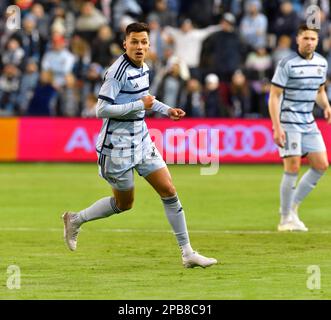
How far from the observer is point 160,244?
518 inches

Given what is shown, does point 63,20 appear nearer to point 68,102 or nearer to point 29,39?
point 29,39

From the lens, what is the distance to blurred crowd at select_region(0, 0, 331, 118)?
82.7ft

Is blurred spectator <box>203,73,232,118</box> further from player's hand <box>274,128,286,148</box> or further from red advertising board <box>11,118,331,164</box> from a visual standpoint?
player's hand <box>274,128,286,148</box>

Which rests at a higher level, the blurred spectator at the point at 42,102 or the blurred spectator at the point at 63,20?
the blurred spectator at the point at 63,20

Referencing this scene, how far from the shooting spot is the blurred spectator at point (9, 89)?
85.0 ft

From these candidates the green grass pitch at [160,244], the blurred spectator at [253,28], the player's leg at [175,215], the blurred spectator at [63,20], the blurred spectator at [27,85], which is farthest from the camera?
the blurred spectator at [63,20]

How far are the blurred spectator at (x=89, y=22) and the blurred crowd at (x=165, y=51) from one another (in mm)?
23

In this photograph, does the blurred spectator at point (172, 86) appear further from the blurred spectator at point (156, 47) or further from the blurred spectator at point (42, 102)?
the blurred spectator at point (42, 102)

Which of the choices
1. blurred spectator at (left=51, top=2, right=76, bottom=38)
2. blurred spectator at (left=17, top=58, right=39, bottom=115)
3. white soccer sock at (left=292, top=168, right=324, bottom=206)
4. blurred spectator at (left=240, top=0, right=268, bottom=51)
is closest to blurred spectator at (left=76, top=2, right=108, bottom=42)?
blurred spectator at (left=51, top=2, right=76, bottom=38)

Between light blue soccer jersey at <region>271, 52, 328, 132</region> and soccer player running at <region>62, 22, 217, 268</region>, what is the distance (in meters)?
3.38

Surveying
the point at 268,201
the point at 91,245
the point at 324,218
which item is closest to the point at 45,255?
the point at 91,245

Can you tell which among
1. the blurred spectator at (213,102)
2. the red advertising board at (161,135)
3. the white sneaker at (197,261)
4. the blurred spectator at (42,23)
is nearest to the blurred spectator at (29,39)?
the blurred spectator at (42,23)
